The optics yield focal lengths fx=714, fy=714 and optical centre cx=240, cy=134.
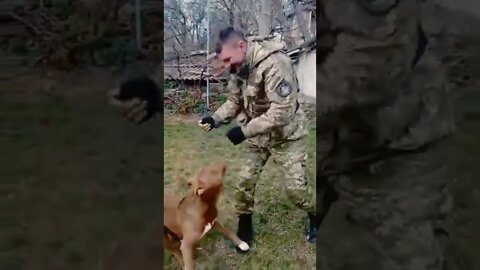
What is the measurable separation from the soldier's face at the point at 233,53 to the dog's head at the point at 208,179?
22 centimetres

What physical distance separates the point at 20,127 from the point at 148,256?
40 centimetres

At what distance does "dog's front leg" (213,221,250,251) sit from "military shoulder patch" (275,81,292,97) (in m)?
0.32

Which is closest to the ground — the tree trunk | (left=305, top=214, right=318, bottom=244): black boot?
(left=305, top=214, right=318, bottom=244): black boot

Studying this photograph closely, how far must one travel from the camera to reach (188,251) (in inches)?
62.9

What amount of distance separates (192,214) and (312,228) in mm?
275

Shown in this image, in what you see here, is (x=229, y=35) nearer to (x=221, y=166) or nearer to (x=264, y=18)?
(x=264, y=18)

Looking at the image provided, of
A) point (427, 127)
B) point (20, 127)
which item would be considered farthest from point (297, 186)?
point (20, 127)

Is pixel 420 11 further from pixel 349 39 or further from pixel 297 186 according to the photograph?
pixel 297 186

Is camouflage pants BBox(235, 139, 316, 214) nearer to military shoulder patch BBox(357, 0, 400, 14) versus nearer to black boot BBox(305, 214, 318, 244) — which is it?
black boot BBox(305, 214, 318, 244)

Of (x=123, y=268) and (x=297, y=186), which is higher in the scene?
(x=297, y=186)

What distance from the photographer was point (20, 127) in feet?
5.11

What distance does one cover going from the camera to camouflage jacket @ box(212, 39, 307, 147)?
1589mm

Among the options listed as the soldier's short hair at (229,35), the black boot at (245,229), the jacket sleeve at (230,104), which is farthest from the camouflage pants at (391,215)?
the soldier's short hair at (229,35)

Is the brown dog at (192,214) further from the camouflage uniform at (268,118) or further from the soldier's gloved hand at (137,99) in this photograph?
the soldier's gloved hand at (137,99)
